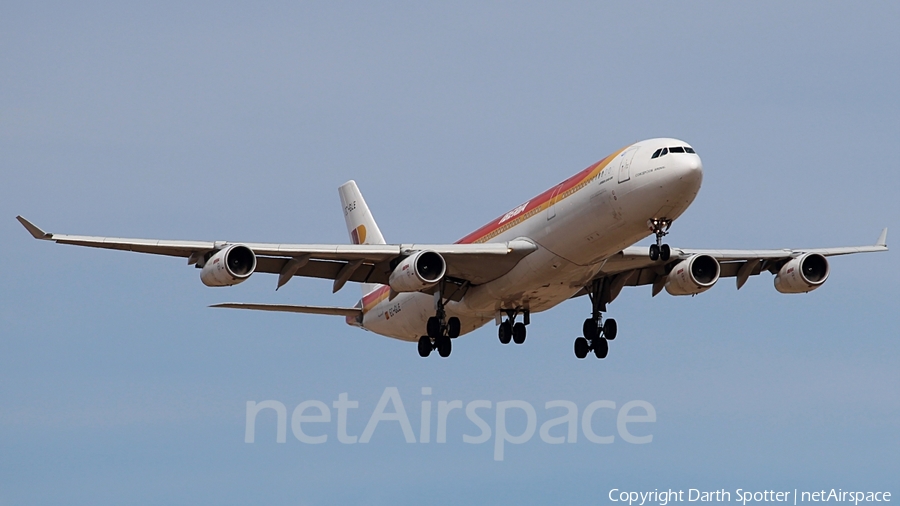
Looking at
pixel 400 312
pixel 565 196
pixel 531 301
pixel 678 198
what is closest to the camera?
pixel 678 198

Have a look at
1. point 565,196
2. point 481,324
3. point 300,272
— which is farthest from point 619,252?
point 300,272

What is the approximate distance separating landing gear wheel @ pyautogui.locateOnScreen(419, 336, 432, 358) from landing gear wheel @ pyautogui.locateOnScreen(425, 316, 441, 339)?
96cm

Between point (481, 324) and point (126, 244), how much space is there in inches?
565

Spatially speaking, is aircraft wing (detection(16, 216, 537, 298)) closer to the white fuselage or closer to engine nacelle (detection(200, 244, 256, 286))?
engine nacelle (detection(200, 244, 256, 286))

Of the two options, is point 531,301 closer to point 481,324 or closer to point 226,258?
point 481,324

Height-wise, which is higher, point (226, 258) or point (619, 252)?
point (619, 252)

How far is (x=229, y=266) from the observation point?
155ft

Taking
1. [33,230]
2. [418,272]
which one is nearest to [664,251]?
[418,272]

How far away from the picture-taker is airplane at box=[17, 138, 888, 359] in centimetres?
4625

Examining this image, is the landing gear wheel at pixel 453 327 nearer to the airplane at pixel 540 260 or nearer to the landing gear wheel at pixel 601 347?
the airplane at pixel 540 260

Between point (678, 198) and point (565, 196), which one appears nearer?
point (678, 198)

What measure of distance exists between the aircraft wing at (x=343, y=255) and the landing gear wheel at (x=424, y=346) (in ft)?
7.71

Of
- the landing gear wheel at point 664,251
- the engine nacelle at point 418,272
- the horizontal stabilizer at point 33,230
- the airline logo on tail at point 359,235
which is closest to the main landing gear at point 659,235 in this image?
the landing gear wheel at point 664,251

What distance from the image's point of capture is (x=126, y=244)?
157ft
